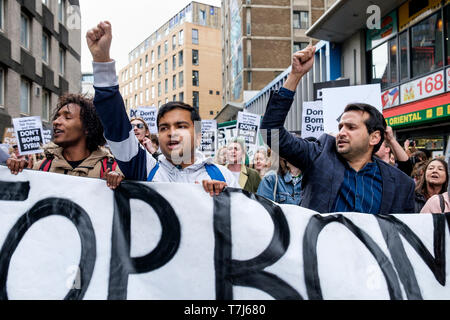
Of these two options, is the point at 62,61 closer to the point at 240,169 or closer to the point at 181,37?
the point at 240,169

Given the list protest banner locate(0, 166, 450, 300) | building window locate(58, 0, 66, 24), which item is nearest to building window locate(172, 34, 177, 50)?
building window locate(58, 0, 66, 24)

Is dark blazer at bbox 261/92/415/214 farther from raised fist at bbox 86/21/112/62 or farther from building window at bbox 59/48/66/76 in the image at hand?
building window at bbox 59/48/66/76

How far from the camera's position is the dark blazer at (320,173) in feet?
8.15

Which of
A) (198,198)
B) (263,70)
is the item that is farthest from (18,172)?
(263,70)

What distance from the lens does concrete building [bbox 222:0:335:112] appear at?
Result: 34531 millimetres

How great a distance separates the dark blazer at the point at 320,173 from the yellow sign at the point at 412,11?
9.30 m

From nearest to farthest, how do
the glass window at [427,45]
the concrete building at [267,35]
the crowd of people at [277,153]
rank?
the crowd of people at [277,153]
the glass window at [427,45]
the concrete building at [267,35]

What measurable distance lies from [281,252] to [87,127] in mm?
1438

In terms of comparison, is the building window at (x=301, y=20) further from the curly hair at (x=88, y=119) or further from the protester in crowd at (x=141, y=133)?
the curly hair at (x=88, y=119)

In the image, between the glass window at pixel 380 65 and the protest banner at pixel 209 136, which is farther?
the glass window at pixel 380 65

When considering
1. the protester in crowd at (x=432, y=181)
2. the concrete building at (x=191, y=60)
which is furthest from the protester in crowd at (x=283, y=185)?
the concrete building at (x=191, y=60)

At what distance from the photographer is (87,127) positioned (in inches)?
105

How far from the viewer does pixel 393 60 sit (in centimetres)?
1234

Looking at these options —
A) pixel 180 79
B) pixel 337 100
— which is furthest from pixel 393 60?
pixel 180 79
